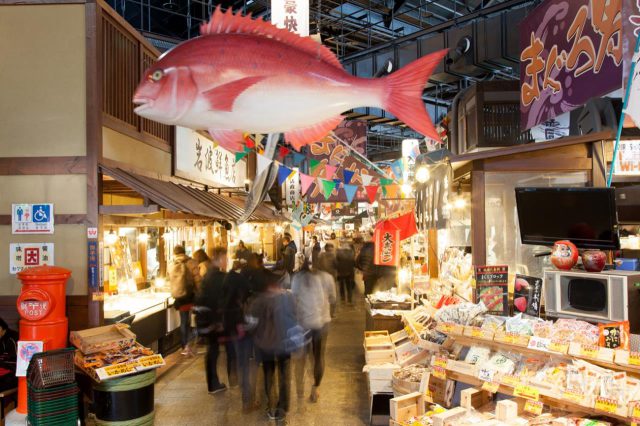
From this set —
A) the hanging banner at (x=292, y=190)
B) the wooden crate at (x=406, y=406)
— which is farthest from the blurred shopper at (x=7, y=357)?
the hanging banner at (x=292, y=190)

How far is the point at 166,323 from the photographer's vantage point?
403 inches

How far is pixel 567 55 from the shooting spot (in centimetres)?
539

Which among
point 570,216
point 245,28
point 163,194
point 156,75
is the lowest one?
point 570,216

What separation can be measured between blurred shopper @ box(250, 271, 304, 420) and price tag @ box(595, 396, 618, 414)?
4.17 meters

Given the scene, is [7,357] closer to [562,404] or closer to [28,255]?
[28,255]

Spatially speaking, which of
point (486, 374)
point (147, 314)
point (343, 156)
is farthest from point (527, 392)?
point (343, 156)

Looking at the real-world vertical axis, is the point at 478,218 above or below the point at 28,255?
above

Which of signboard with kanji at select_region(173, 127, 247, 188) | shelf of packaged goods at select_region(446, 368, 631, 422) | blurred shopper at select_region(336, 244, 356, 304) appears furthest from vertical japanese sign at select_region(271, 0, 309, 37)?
blurred shopper at select_region(336, 244, 356, 304)

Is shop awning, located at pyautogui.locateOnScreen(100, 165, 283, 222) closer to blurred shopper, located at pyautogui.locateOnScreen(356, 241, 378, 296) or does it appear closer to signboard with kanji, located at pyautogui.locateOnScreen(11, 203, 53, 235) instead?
signboard with kanji, located at pyautogui.locateOnScreen(11, 203, 53, 235)

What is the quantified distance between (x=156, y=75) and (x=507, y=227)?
574 cm

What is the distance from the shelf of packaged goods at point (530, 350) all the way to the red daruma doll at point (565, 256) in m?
0.86

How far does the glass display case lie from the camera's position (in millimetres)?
6757

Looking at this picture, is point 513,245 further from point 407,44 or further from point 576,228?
point 407,44

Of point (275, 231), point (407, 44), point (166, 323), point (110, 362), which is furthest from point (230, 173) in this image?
point (275, 231)
